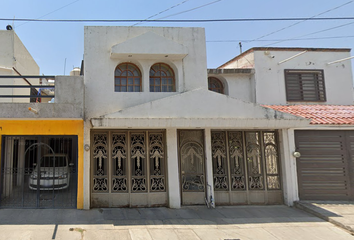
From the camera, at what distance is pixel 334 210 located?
7.48 meters

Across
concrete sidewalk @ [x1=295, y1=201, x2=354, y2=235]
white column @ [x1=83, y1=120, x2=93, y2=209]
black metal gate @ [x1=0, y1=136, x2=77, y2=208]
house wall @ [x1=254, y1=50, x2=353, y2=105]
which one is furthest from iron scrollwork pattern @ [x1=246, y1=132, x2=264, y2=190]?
black metal gate @ [x1=0, y1=136, x2=77, y2=208]

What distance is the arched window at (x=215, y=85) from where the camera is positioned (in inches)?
420

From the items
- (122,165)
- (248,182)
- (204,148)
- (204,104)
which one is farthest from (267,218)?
(122,165)

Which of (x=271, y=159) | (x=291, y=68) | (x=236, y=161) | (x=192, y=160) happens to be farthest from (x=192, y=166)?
(x=291, y=68)

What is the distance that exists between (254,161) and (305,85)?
187 inches

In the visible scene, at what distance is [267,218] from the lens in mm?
7094

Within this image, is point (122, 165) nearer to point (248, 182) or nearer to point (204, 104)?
point (204, 104)

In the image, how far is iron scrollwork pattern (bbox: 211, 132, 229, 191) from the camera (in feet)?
27.5

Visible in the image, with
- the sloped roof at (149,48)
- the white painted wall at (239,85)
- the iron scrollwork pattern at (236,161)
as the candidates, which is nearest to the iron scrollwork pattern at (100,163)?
the sloped roof at (149,48)

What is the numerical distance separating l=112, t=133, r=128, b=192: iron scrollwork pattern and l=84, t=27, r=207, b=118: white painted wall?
1.02 m

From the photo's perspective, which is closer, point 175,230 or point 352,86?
point 175,230

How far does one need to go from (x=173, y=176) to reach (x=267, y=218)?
311 centimetres

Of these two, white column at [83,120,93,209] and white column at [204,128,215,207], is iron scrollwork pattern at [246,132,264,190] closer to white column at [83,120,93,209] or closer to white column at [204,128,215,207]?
white column at [204,128,215,207]

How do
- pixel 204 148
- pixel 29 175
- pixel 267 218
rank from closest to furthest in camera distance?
pixel 267 218, pixel 29 175, pixel 204 148
